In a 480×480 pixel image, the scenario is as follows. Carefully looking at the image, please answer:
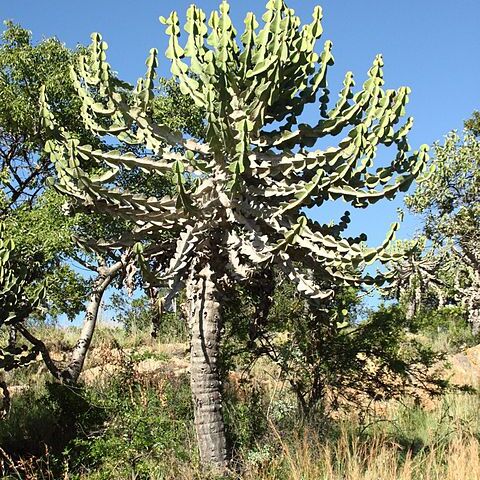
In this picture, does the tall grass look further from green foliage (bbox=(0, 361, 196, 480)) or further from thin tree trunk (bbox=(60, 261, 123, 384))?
thin tree trunk (bbox=(60, 261, 123, 384))

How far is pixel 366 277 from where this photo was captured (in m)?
6.47

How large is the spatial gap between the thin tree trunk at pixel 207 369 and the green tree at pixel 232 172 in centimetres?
1

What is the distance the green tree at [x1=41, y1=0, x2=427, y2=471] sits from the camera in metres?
6.12

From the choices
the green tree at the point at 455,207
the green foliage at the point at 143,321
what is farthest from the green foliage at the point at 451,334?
the green foliage at the point at 143,321

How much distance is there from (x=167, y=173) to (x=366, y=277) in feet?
7.80

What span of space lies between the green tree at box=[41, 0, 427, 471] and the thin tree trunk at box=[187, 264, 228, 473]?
0.4 inches

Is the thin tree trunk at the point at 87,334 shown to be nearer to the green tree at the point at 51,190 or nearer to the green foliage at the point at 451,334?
the green tree at the point at 51,190

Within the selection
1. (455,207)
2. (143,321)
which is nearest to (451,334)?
(455,207)

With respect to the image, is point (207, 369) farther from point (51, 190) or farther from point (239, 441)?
point (51, 190)

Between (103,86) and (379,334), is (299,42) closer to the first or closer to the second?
(103,86)

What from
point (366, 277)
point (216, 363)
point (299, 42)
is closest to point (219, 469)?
point (216, 363)

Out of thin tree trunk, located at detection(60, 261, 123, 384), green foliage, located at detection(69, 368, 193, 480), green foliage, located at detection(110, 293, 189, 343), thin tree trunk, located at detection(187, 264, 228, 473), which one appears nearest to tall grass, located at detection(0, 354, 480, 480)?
green foliage, located at detection(69, 368, 193, 480)

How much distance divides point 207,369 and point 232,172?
6.71 feet

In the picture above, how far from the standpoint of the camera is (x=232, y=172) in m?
5.96
